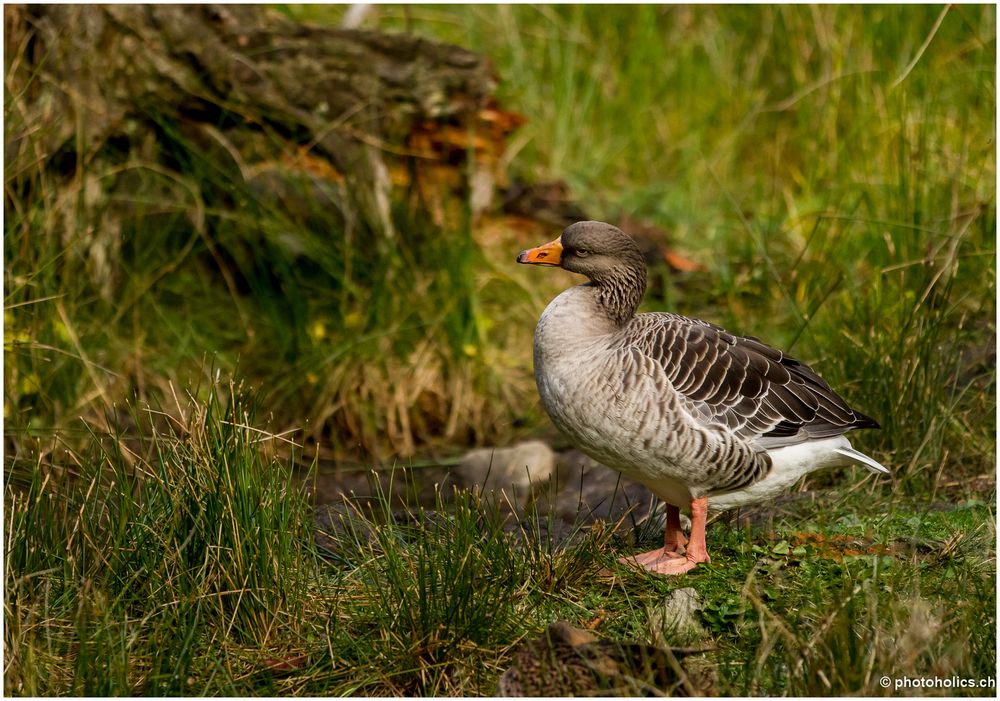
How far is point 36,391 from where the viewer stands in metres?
5.96

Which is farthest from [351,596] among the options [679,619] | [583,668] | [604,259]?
[604,259]

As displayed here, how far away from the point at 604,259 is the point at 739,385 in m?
0.77

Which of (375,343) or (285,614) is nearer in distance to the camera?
(285,614)

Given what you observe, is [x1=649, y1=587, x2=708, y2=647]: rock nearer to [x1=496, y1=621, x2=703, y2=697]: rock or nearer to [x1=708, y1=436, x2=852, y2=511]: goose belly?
[x1=496, y1=621, x2=703, y2=697]: rock

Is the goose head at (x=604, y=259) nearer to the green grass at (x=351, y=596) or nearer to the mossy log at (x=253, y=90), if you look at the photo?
the green grass at (x=351, y=596)

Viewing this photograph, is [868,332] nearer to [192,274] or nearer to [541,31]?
[192,274]

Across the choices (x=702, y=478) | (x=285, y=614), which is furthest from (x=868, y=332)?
(x=285, y=614)

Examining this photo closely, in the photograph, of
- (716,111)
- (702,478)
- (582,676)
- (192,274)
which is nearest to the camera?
(582,676)

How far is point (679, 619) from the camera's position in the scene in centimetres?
382

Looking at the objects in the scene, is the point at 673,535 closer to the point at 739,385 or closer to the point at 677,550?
the point at 677,550

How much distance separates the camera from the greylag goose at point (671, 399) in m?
4.36

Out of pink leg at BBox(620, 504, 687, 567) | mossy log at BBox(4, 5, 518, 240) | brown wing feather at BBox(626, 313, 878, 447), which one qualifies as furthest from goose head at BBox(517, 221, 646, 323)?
mossy log at BBox(4, 5, 518, 240)

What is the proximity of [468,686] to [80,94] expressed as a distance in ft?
15.8

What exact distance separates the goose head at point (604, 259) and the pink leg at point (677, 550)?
88 centimetres
